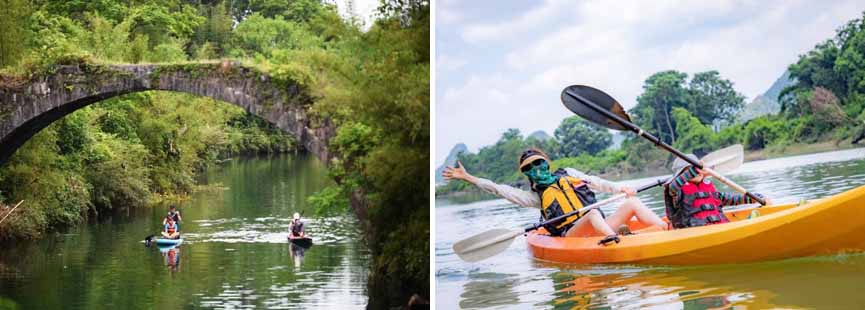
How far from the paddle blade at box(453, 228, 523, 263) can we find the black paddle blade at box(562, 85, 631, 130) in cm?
57

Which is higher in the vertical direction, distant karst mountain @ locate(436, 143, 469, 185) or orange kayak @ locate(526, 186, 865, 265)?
distant karst mountain @ locate(436, 143, 469, 185)

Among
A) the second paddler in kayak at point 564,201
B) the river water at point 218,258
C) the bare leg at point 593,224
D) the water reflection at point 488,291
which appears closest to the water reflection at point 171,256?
the river water at point 218,258

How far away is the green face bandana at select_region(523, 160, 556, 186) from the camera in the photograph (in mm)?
5008

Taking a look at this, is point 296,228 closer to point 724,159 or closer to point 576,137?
point 724,159

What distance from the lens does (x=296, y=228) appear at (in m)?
5.42

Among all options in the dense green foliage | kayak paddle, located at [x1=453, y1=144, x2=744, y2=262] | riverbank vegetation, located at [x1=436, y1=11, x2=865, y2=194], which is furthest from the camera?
the dense green foliage

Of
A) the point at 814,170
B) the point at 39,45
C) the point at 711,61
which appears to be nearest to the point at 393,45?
the point at 39,45

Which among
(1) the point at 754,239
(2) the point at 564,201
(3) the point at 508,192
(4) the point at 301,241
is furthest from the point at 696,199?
(4) the point at 301,241

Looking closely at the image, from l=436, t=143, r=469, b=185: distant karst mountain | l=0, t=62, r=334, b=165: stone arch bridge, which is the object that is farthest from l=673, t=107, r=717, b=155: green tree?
l=0, t=62, r=334, b=165: stone arch bridge

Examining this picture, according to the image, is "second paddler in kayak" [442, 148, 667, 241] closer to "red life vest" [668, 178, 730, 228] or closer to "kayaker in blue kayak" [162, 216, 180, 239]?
"red life vest" [668, 178, 730, 228]

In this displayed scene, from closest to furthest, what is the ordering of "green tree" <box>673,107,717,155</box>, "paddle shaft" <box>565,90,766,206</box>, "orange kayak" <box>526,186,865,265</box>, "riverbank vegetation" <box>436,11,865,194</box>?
"orange kayak" <box>526,186,865,265</box>
"paddle shaft" <box>565,90,766,206</box>
"riverbank vegetation" <box>436,11,865,194</box>
"green tree" <box>673,107,717,155</box>

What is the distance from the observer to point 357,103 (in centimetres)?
496

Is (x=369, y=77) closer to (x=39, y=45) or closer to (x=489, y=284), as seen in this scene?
(x=489, y=284)

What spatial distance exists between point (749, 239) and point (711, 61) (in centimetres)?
393
